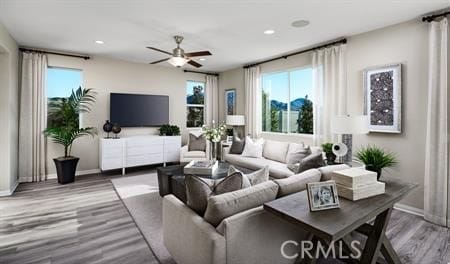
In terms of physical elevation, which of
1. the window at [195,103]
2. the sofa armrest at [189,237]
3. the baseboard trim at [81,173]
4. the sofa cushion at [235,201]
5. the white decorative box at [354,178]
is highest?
the window at [195,103]

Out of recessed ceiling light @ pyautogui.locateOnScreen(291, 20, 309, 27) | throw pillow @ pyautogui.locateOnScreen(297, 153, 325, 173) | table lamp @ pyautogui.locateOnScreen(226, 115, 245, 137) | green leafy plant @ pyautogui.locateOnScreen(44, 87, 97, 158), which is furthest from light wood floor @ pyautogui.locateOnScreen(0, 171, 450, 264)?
table lamp @ pyautogui.locateOnScreen(226, 115, 245, 137)

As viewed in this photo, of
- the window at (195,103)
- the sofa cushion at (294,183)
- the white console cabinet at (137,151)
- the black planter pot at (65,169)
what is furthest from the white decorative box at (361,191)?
the window at (195,103)

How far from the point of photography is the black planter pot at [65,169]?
14.8 ft

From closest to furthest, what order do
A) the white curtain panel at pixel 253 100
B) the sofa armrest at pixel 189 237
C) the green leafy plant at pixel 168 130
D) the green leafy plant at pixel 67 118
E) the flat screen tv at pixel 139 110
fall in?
the sofa armrest at pixel 189 237 → the green leafy plant at pixel 67 118 → the flat screen tv at pixel 139 110 → the white curtain panel at pixel 253 100 → the green leafy plant at pixel 168 130

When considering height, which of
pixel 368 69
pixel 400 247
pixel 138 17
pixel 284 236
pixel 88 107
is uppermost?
pixel 138 17

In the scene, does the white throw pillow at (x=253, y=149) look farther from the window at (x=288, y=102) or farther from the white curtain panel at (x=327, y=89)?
the white curtain panel at (x=327, y=89)

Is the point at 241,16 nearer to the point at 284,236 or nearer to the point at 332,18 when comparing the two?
the point at 332,18

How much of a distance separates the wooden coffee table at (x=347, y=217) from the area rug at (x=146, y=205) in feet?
4.14

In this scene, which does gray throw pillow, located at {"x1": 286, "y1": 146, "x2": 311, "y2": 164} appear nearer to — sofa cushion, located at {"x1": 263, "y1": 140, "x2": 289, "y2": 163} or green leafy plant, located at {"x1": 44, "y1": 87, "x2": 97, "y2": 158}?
sofa cushion, located at {"x1": 263, "y1": 140, "x2": 289, "y2": 163}

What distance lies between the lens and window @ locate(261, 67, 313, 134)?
485 cm

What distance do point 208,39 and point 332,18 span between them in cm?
200

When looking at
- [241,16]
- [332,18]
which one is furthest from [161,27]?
[332,18]

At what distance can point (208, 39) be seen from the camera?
13.5 feet

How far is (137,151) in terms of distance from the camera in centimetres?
542
